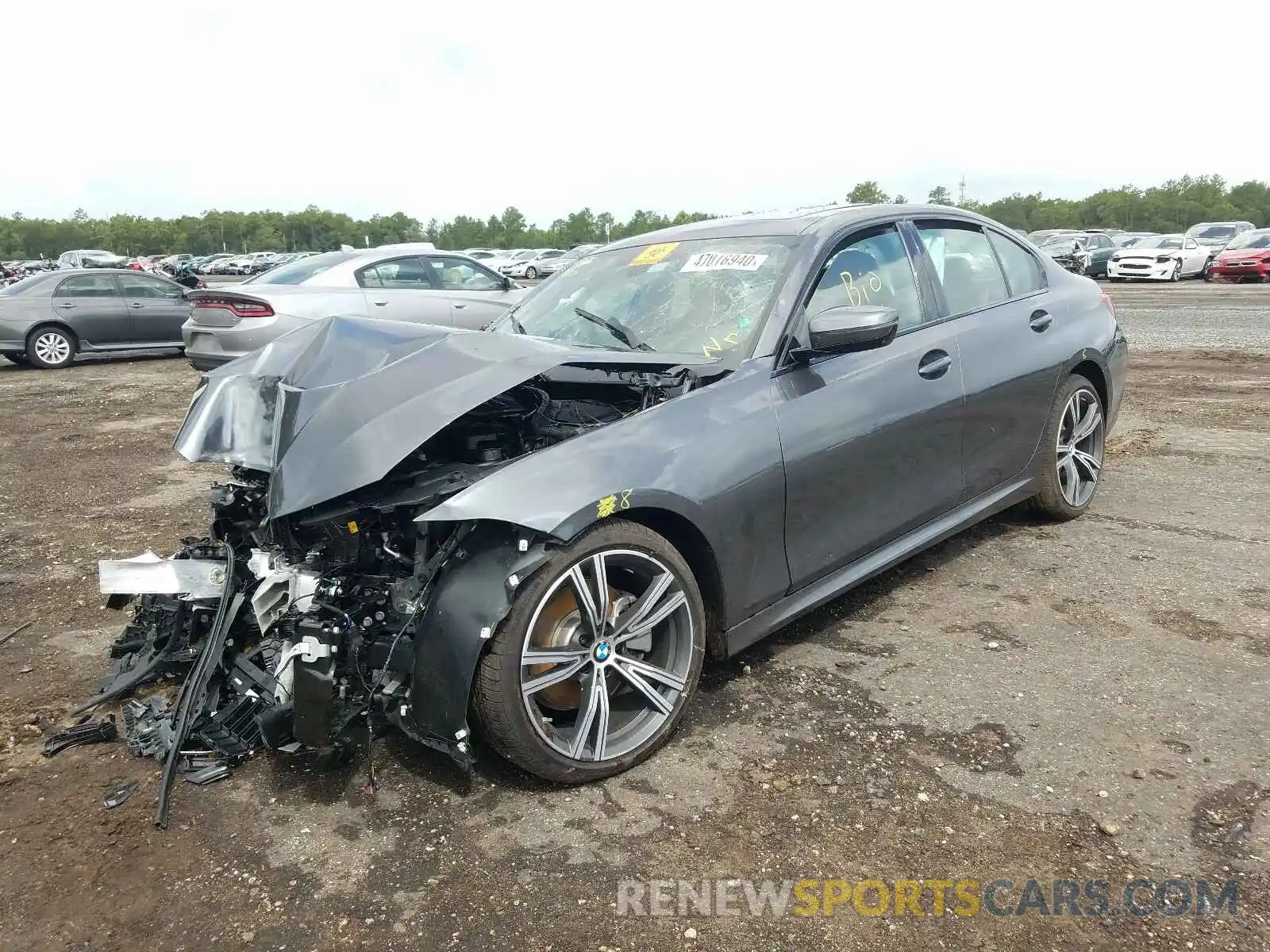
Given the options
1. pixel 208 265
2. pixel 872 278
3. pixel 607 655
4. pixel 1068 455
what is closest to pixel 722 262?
pixel 872 278

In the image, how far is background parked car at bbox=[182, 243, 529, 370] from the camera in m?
9.34

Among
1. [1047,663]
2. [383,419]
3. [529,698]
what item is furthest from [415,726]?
[1047,663]

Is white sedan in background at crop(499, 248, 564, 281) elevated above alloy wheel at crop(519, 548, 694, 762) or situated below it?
above

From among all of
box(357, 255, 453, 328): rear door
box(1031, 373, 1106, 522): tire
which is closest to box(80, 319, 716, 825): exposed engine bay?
box(1031, 373, 1106, 522): tire

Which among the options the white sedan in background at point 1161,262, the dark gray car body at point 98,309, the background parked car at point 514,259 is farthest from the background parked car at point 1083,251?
the background parked car at point 514,259

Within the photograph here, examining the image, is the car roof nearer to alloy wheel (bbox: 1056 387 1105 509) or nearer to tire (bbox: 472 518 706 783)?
alloy wheel (bbox: 1056 387 1105 509)

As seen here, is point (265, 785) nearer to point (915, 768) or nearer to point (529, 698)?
point (529, 698)

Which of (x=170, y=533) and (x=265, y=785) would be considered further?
(x=170, y=533)

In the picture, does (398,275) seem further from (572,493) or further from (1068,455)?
(572,493)

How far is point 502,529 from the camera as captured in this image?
2.65 meters

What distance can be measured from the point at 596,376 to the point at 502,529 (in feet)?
2.73

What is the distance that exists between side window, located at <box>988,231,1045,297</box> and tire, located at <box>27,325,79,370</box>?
1365 cm

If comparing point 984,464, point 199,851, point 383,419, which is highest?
point 383,419

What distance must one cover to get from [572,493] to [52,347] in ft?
46.1
